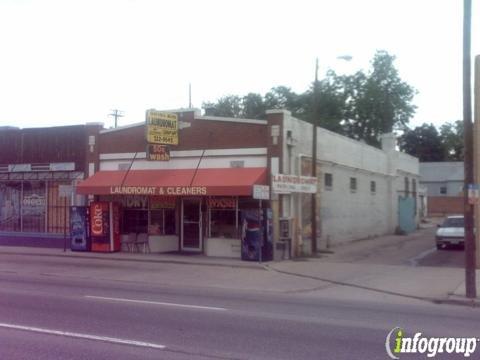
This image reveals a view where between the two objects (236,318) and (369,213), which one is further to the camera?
(369,213)

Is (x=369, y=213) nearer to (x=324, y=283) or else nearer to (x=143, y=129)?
(x=143, y=129)

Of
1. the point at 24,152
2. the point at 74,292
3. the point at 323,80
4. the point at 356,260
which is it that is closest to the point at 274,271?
the point at 356,260

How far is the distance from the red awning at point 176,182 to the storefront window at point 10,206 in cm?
497

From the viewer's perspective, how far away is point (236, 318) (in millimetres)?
10594

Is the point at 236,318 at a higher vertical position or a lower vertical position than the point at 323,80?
lower

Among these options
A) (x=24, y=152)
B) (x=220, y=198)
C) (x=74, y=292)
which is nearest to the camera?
(x=74, y=292)

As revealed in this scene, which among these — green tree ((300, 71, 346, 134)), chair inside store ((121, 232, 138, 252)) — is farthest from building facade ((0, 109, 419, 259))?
green tree ((300, 71, 346, 134))

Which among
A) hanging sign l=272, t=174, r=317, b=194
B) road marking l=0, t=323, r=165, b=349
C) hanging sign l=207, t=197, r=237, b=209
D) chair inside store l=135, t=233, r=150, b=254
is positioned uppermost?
hanging sign l=272, t=174, r=317, b=194

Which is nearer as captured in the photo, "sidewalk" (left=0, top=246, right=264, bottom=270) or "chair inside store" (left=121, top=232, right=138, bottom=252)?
"sidewalk" (left=0, top=246, right=264, bottom=270)

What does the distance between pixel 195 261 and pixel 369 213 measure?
1467cm

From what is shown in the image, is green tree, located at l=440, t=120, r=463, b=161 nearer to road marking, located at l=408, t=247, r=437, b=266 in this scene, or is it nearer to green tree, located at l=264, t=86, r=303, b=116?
green tree, located at l=264, t=86, r=303, b=116

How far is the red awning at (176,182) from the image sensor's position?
21395mm

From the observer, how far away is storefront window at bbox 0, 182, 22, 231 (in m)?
28.0

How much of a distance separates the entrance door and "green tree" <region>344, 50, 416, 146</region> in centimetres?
3376
